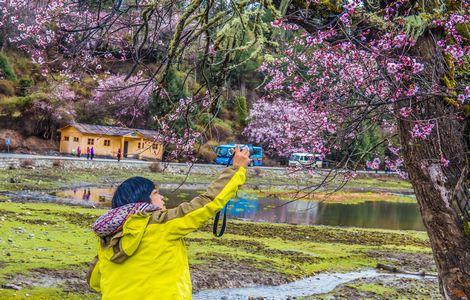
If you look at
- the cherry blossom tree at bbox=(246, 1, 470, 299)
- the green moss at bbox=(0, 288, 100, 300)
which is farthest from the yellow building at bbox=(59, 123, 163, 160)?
the cherry blossom tree at bbox=(246, 1, 470, 299)

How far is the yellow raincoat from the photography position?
11.5 ft

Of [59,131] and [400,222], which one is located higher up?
[59,131]

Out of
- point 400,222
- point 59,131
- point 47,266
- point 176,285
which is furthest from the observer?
point 59,131

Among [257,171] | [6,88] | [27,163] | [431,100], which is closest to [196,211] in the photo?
[431,100]

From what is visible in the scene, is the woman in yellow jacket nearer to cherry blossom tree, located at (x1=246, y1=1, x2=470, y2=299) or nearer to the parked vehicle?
the parked vehicle

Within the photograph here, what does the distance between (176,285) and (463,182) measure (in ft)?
11.7

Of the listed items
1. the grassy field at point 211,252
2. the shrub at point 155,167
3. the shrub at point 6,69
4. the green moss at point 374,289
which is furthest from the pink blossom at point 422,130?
the shrub at point 6,69

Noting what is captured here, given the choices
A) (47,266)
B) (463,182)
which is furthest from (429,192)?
(47,266)

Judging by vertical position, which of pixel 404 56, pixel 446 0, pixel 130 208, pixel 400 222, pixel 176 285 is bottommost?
pixel 400 222

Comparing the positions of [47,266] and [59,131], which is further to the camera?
[59,131]

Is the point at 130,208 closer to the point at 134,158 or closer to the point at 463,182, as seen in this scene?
the point at 463,182

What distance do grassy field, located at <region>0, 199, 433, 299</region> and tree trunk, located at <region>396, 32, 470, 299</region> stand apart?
5.58 m

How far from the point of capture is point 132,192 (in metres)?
3.66

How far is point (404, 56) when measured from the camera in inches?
217
